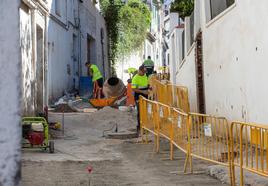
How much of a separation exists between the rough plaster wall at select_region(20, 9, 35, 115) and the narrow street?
1.23 meters

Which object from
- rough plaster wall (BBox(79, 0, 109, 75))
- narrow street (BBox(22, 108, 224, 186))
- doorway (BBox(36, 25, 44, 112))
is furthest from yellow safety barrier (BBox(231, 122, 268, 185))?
rough plaster wall (BBox(79, 0, 109, 75))

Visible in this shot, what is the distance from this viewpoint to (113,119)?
663 inches

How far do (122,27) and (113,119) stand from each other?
17663 millimetres

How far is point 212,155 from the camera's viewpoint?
8.00 metres

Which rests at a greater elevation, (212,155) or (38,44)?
(38,44)

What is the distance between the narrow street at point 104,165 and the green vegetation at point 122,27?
64.6ft

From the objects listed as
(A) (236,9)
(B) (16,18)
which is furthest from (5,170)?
(A) (236,9)

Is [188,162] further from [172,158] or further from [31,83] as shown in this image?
[31,83]

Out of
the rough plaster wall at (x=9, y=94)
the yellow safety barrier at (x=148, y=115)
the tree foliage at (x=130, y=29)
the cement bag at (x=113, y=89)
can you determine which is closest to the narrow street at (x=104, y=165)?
the yellow safety barrier at (x=148, y=115)

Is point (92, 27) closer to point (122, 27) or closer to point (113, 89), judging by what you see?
point (122, 27)

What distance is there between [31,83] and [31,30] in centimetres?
139

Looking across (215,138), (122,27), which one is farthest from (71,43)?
(215,138)

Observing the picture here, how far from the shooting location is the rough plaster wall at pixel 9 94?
2146 millimetres

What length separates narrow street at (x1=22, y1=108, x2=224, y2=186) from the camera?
303 inches
